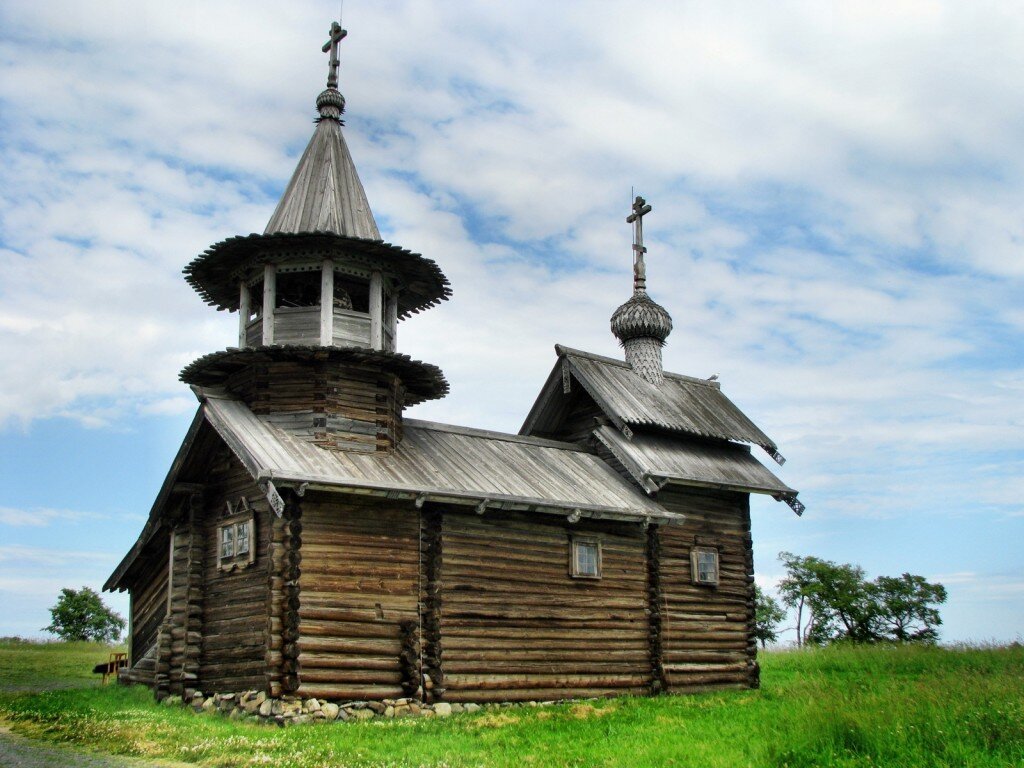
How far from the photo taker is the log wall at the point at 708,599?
917 inches

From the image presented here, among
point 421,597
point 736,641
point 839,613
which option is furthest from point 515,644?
point 839,613

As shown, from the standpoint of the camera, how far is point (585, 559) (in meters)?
21.9

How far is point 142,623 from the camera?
79.3 ft

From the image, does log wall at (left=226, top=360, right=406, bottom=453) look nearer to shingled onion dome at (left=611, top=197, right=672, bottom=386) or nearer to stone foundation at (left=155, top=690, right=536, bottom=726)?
stone foundation at (left=155, top=690, right=536, bottom=726)

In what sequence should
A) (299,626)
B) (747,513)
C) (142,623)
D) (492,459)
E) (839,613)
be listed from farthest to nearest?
(839,613)
(747,513)
(142,623)
(492,459)
(299,626)

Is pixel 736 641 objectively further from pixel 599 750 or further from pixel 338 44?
pixel 338 44

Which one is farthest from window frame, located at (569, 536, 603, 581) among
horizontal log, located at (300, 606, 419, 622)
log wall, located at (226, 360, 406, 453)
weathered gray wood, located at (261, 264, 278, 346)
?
weathered gray wood, located at (261, 264, 278, 346)

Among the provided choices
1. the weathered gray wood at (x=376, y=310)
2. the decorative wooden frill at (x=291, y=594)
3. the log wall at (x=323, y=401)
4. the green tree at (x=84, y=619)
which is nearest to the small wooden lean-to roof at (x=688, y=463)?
the log wall at (x=323, y=401)

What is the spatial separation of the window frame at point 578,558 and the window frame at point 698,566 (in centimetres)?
314

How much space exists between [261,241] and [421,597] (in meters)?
7.78

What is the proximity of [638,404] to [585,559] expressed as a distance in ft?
18.7

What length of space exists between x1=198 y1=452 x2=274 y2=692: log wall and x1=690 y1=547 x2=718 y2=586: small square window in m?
10.4

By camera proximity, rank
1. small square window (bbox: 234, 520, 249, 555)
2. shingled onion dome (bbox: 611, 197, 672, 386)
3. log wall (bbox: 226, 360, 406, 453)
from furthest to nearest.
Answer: shingled onion dome (bbox: 611, 197, 672, 386) → log wall (bbox: 226, 360, 406, 453) → small square window (bbox: 234, 520, 249, 555)

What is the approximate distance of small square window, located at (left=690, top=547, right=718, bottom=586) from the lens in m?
24.1
